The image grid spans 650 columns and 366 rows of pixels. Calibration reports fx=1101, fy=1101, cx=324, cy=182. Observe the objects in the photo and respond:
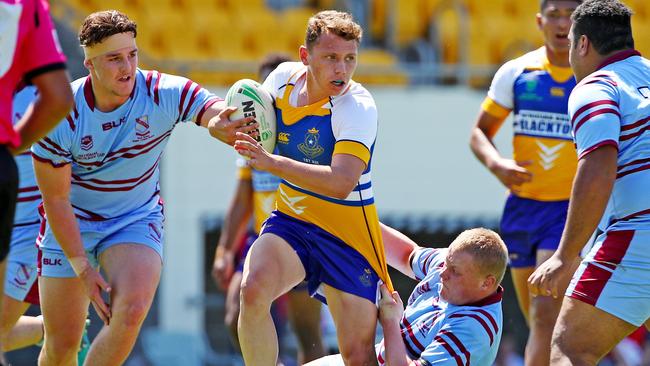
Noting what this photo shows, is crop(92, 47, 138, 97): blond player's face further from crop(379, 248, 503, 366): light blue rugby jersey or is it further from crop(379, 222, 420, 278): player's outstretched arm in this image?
crop(379, 248, 503, 366): light blue rugby jersey

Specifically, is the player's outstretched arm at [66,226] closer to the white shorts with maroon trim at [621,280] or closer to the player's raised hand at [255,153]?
the player's raised hand at [255,153]

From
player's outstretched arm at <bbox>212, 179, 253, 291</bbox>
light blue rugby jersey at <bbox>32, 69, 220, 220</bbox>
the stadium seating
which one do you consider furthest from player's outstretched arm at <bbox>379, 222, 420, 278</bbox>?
→ the stadium seating

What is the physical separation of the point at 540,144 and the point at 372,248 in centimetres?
201

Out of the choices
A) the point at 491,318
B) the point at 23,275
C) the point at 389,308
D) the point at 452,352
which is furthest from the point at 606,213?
the point at 23,275

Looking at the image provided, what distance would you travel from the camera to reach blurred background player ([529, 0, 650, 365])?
535cm

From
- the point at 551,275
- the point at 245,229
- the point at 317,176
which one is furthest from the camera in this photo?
the point at 245,229

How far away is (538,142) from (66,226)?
335 centimetres

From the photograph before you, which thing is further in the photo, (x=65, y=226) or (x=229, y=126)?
(x=65, y=226)

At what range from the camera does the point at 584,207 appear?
5.33 meters

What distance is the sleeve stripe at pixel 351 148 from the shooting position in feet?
19.3

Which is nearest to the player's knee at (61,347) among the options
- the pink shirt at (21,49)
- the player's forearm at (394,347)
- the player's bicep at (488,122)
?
the player's forearm at (394,347)

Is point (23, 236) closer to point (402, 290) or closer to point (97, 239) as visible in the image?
point (97, 239)

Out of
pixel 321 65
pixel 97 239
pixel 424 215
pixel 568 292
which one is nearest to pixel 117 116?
pixel 97 239

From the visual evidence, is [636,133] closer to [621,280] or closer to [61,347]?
[621,280]
